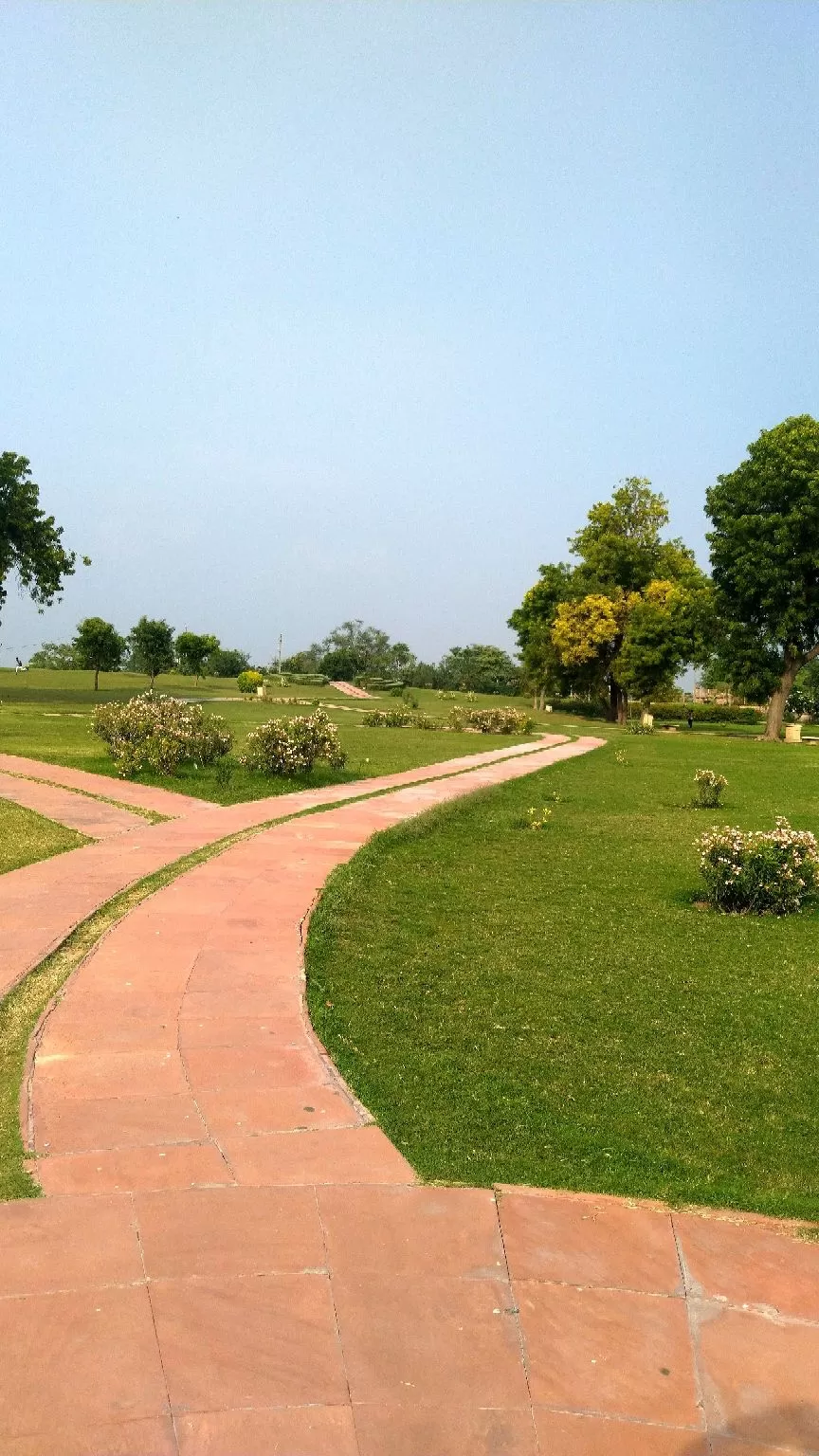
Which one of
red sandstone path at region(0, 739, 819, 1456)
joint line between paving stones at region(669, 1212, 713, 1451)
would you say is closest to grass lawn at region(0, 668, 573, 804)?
red sandstone path at region(0, 739, 819, 1456)

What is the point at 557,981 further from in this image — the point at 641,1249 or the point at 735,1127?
the point at 641,1249

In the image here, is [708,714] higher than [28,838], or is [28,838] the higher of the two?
[708,714]

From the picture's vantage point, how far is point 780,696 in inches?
1289

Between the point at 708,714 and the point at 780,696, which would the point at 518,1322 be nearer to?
the point at 780,696

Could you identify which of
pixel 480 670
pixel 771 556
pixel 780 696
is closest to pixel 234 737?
pixel 771 556

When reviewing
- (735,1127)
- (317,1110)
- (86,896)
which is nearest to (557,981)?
(735,1127)

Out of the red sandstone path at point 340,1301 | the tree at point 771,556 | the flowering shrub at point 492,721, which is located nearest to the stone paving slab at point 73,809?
the red sandstone path at point 340,1301

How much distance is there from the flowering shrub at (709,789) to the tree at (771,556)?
773 inches

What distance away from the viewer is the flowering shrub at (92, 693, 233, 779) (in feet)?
42.7

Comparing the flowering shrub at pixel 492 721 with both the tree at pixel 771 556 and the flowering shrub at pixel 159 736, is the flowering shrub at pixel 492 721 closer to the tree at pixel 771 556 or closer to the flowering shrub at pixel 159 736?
the tree at pixel 771 556

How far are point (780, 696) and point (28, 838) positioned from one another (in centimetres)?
2965

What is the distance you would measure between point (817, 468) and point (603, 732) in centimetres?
1143

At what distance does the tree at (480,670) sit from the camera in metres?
70.9

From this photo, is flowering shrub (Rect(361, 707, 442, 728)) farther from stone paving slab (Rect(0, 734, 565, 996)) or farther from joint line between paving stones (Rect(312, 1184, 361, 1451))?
joint line between paving stones (Rect(312, 1184, 361, 1451))
